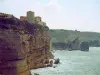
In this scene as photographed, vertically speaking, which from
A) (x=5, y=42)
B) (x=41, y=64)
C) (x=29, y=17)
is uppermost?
(x=29, y=17)

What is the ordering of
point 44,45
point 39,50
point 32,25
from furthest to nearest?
1. point 44,45
2. point 39,50
3. point 32,25

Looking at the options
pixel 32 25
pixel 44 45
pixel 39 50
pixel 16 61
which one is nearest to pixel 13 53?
pixel 16 61

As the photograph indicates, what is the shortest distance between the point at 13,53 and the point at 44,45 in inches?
2113

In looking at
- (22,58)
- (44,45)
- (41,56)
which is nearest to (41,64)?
(41,56)

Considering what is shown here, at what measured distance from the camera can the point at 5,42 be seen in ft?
105

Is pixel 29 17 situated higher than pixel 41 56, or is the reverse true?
pixel 29 17

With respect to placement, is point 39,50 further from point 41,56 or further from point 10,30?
point 10,30

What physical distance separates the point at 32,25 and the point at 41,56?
10207 mm

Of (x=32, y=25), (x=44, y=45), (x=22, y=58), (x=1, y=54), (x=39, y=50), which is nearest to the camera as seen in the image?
(x=1, y=54)

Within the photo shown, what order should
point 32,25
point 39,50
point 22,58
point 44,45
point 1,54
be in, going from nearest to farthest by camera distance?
point 1,54 < point 22,58 < point 32,25 < point 39,50 < point 44,45

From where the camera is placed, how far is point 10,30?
3259 centimetres

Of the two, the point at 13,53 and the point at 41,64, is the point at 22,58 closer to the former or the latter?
the point at 13,53

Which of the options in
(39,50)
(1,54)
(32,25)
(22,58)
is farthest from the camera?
(39,50)

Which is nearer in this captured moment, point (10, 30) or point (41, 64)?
point (10, 30)
